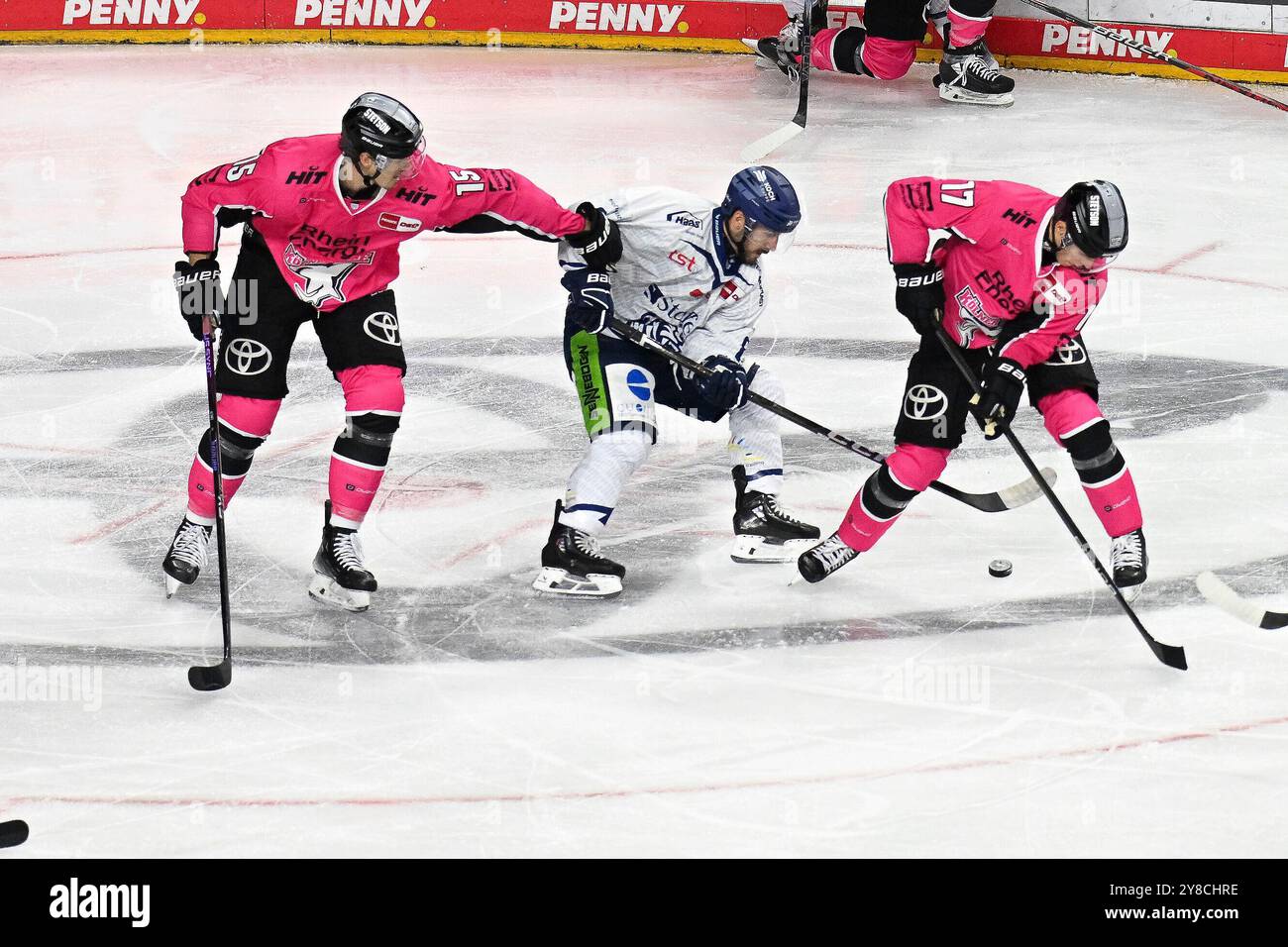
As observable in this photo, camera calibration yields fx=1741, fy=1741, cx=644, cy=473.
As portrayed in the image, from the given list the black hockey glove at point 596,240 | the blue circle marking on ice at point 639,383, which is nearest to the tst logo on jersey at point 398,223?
the black hockey glove at point 596,240

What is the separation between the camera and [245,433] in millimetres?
4172

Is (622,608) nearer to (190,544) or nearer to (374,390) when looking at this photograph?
(374,390)

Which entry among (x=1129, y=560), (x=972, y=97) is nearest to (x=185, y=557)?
(x=1129, y=560)

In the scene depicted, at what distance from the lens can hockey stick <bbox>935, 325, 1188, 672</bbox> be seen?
3.94m

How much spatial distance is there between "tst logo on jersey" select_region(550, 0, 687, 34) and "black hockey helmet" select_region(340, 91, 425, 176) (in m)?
6.80

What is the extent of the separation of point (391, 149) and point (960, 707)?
1.76 meters

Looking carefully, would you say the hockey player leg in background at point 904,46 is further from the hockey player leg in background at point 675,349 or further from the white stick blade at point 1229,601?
the white stick blade at point 1229,601

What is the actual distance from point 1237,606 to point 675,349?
5.05 feet

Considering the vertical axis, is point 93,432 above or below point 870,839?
below

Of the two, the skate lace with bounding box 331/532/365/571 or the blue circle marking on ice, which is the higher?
the blue circle marking on ice

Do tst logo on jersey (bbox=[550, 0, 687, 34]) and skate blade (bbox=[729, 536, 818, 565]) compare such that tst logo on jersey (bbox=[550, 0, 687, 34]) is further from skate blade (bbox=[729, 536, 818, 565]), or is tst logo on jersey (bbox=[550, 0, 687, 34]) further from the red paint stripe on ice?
the red paint stripe on ice

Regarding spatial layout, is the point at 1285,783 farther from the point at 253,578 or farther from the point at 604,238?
the point at 253,578

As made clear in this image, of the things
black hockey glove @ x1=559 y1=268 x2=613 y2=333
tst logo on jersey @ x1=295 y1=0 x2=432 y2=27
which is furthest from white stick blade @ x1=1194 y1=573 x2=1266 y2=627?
tst logo on jersey @ x1=295 y1=0 x2=432 y2=27

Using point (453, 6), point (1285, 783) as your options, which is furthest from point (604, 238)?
point (453, 6)
